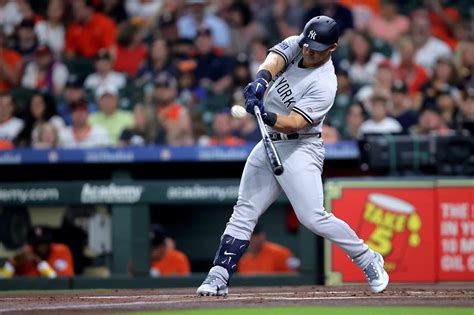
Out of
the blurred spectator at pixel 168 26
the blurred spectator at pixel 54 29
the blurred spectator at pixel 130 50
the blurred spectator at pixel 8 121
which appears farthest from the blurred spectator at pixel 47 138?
the blurred spectator at pixel 168 26

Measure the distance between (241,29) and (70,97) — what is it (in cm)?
236

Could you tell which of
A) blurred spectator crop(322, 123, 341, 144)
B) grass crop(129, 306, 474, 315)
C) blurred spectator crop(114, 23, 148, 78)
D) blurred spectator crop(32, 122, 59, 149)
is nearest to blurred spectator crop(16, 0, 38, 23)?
blurred spectator crop(114, 23, 148, 78)

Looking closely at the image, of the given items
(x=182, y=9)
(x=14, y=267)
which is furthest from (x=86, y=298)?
(x=182, y=9)

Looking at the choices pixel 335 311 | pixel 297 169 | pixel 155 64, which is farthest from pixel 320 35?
pixel 155 64

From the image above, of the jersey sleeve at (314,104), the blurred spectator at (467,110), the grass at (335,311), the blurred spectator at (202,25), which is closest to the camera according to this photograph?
the grass at (335,311)

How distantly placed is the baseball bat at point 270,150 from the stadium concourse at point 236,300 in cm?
86

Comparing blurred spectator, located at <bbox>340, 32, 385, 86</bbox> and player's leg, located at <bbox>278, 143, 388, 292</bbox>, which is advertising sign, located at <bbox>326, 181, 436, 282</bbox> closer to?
blurred spectator, located at <bbox>340, 32, 385, 86</bbox>

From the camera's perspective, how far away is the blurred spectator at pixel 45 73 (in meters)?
12.6

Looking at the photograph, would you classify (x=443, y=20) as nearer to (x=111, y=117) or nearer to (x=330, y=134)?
(x=330, y=134)

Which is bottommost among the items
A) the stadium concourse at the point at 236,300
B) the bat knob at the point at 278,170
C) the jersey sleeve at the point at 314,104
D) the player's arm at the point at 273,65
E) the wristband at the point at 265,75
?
the stadium concourse at the point at 236,300

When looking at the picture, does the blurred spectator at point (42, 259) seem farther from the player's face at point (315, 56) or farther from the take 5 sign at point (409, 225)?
the player's face at point (315, 56)

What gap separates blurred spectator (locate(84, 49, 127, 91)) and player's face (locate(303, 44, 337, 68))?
5.42 meters

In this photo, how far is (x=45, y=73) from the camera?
41.6ft

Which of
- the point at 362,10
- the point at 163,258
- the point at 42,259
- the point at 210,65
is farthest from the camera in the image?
the point at 362,10
